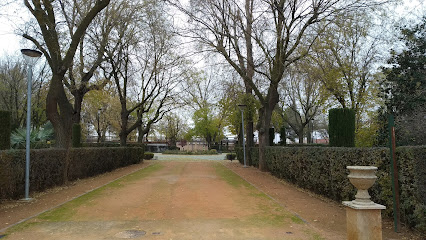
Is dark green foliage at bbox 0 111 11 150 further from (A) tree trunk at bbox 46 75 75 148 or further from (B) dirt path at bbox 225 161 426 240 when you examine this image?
(B) dirt path at bbox 225 161 426 240

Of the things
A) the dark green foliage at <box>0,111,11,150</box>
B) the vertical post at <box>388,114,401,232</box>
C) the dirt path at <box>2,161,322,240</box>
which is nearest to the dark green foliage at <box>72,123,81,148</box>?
the dark green foliage at <box>0,111,11,150</box>

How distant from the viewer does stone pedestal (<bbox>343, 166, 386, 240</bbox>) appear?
168 inches

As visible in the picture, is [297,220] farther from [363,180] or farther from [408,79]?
[408,79]

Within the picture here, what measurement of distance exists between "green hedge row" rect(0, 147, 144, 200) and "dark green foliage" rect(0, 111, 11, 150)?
13.2 feet

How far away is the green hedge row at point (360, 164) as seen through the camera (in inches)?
191

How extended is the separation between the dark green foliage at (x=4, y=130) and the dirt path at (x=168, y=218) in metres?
7.52

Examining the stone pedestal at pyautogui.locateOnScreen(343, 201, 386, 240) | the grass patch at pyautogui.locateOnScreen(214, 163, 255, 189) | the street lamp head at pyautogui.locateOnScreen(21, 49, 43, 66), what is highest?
the street lamp head at pyautogui.locateOnScreen(21, 49, 43, 66)

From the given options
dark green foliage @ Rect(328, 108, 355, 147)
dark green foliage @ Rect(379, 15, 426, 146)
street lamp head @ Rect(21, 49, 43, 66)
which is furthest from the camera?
dark green foliage @ Rect(328, 108, 355, 147)

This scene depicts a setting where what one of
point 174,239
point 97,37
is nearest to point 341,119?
point 174,239

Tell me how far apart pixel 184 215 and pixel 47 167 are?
596cm

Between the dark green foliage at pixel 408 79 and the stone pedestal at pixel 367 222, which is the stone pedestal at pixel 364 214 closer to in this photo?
the stone pedestal at pixel 367 222

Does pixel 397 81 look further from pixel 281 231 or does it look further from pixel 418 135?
pixel 281 231

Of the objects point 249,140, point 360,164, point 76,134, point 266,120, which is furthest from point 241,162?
point 360,164

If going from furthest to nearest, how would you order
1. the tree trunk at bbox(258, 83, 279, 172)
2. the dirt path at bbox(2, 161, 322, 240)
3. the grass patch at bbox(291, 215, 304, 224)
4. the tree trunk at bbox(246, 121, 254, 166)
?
the tree trunk at bbox(246, 121, 254, 166)
the tree trunk at bbox(258, 83, 279, 172)
the grass patch at bbox(291, 215, 304, 224)
the dirt path at bbox(2, 161, 322, 240)
